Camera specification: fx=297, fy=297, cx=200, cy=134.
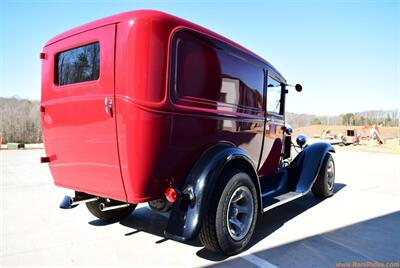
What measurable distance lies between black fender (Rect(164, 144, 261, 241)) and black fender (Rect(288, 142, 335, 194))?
228 cm

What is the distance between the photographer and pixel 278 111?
5.26 m

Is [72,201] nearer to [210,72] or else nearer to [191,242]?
[191,242]

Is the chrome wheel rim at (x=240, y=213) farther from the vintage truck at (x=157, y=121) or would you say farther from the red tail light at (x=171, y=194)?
the red tail light at (x=171, y=194)

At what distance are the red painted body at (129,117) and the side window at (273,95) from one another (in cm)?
140

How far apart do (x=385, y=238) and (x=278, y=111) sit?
2477 mm

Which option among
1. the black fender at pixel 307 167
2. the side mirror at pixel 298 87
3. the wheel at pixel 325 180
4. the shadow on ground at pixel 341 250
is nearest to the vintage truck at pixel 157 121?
the shadow on ground at pixel 341 250

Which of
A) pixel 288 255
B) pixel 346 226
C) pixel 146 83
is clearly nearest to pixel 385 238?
pixel 346 226

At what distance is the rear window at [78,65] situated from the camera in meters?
3.02

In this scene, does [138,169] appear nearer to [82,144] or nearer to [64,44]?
[82,144]

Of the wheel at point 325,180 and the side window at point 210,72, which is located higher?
the side window at point 210,72

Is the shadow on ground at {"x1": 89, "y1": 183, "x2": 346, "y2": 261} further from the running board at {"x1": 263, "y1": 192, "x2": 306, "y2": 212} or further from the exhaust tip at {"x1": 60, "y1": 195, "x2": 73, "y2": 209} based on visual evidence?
the exhaust tip at {"x1": 60, "y1": 195, "x2": 73, "y2": 209}

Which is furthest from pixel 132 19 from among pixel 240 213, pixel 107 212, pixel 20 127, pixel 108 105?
pixel 20 127

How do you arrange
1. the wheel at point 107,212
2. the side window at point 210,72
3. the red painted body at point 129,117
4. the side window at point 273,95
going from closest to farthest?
the red painted body at point 129,117
the side window at point 210,72
the wheel at point 107,212
the side window at point 273,95

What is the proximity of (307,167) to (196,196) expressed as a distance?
3007 millimetres
